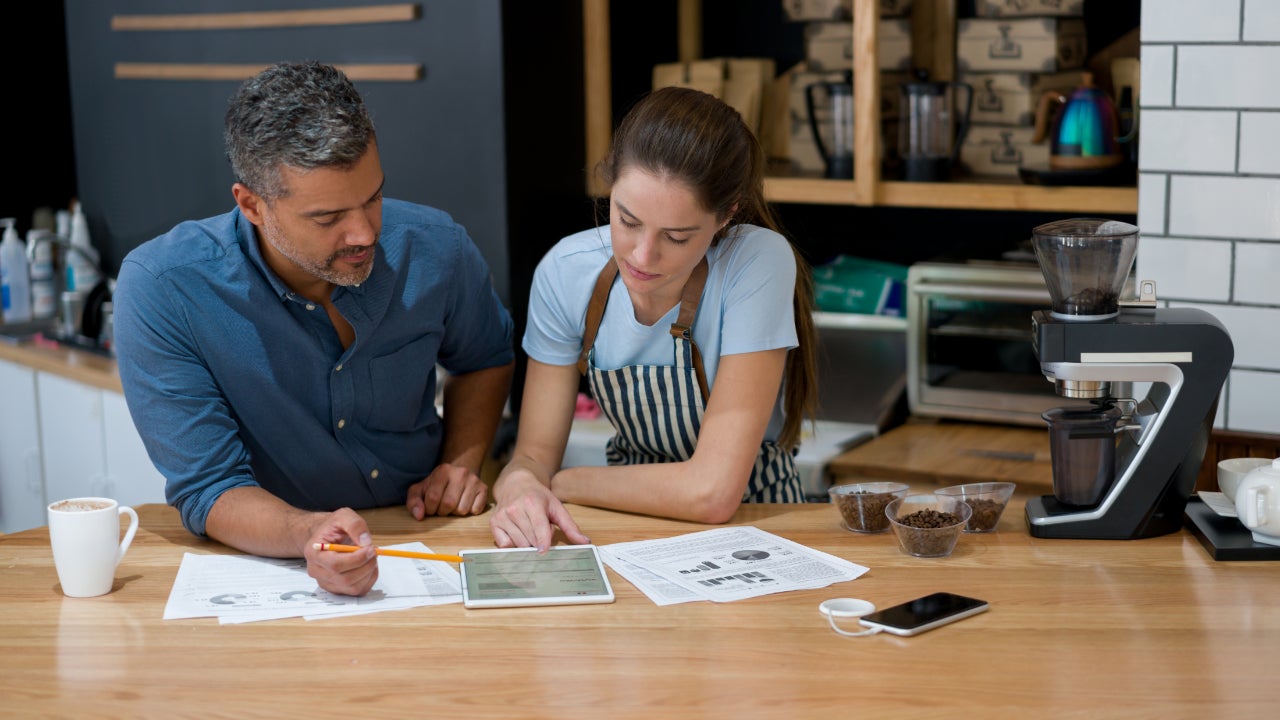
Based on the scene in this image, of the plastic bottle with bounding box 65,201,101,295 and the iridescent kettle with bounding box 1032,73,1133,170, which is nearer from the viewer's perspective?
the iridescent kettle with bounding box 1032,73,1133,170

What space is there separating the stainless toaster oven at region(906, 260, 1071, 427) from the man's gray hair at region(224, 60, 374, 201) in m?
1.68

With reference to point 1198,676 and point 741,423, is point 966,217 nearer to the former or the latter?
point 741,423

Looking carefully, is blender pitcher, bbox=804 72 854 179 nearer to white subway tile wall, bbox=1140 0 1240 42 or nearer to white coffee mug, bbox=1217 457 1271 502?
white subway tile wall, bbox=1140 0 1240 42

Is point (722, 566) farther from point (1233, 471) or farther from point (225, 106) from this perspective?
point (225, 106)

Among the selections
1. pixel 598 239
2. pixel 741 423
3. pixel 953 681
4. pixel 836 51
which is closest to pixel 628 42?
pixel 836 51

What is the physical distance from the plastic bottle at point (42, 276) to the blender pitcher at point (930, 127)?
8.25 feet

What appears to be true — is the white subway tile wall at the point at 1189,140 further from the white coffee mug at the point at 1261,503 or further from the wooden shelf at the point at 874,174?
the white coffee mug at the point at 1261,503

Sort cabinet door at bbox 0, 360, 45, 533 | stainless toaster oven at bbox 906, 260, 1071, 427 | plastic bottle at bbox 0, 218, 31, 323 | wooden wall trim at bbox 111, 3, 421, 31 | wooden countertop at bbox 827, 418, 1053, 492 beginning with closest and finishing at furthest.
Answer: wooden countertop at bbox 827, 418, 1053, 492, stainless toaster oven at bbox 906, 260, 1071, 427, wooden wall trim at bbox 111, 3, 421, 31, cabinet door at bbox 0, 360, 45, 533, plastic bottle at bbox 0, 218, 31, 323

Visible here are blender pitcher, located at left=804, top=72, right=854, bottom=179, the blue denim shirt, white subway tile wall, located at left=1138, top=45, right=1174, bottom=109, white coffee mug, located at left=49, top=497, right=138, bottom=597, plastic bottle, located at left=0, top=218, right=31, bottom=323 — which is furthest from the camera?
plastic bottle, located at left=0, top=218, right=31, bottom=323

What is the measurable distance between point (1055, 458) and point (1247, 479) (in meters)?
0.25

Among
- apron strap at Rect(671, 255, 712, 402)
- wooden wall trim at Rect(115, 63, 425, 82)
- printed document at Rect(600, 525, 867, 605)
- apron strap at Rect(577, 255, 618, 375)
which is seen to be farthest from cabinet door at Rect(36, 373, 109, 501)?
printed document at Rect(600, 525, 867, 605)

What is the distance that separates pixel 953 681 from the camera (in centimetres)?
141

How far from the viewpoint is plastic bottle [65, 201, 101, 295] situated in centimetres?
402

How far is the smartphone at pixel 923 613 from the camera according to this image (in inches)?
60.2
